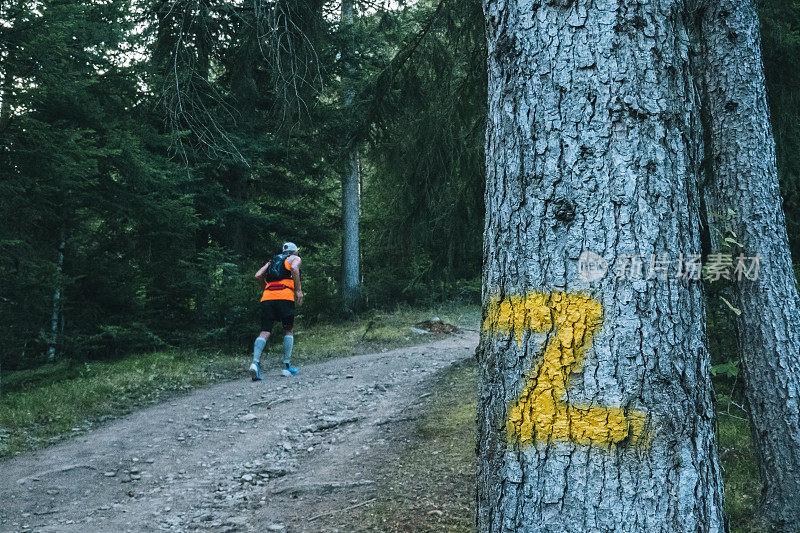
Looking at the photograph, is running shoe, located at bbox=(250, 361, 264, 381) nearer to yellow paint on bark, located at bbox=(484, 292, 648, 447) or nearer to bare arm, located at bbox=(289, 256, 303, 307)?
Answer: bare arm, located at bbox=(289, 256, 303, 307)

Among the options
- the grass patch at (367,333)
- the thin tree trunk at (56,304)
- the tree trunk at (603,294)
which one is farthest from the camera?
the grass patch at (367,333)

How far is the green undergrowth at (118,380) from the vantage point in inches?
240

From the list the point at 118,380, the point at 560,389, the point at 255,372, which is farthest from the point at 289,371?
the point at 560,389

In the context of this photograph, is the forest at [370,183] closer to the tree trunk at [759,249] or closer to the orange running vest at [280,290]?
the tree trunk at [759,249]

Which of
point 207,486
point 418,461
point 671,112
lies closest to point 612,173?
point 671,112

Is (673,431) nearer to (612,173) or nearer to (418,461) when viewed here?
(612,173)

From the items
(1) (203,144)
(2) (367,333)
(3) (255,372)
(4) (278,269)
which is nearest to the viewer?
(3) (255,372)

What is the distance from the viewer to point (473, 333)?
45.5 feet

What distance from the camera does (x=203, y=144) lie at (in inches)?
372

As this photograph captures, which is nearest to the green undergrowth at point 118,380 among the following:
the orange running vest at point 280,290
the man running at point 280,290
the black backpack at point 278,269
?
the man running at point 280,290

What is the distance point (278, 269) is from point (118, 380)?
2.96 meters

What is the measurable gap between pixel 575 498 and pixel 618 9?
1.46 m

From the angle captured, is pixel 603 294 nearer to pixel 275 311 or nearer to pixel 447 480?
pixel 447 480

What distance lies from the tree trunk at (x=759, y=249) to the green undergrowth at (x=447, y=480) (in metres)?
0.45
